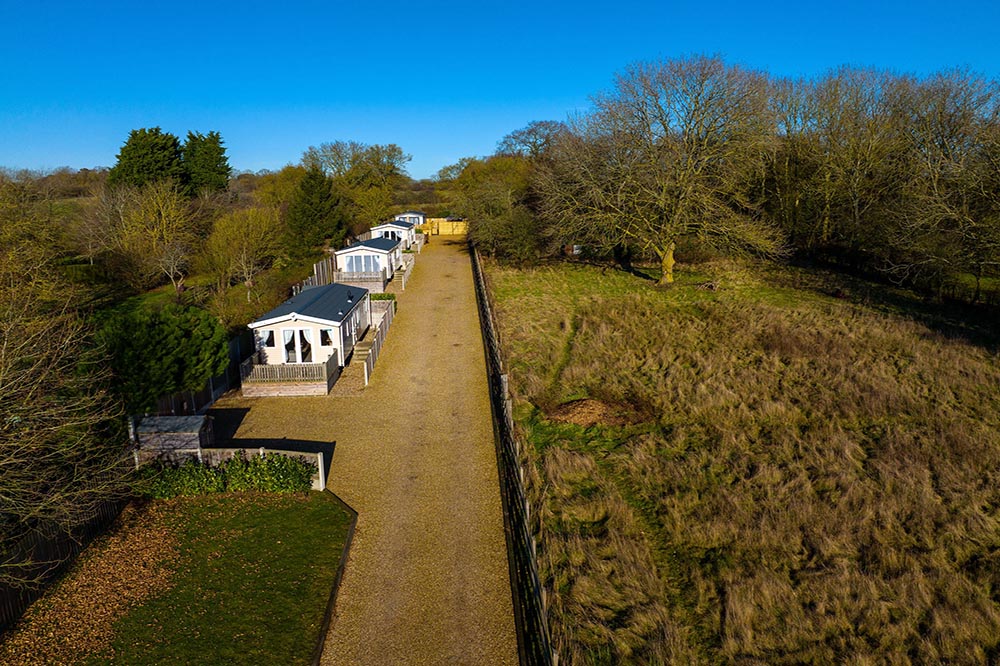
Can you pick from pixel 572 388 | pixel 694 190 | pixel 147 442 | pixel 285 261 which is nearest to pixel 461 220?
pixel 285 261

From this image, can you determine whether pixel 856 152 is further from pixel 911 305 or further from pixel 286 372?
pixel 286 372

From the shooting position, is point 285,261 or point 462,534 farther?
point 285,261

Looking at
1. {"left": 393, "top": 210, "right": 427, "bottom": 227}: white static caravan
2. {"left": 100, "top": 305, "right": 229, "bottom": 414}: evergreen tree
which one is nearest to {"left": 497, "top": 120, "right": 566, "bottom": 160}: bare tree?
{"left": 393, "top": 210, "right": 427, "bottom": 227}: white static caravan

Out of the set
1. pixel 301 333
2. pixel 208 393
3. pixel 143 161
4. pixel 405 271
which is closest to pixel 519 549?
pixel 208 393

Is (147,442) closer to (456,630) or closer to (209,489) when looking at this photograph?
(209,489)

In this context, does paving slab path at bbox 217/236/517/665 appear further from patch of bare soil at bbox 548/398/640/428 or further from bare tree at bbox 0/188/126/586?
bare tree at bbox 0/188/126/586
